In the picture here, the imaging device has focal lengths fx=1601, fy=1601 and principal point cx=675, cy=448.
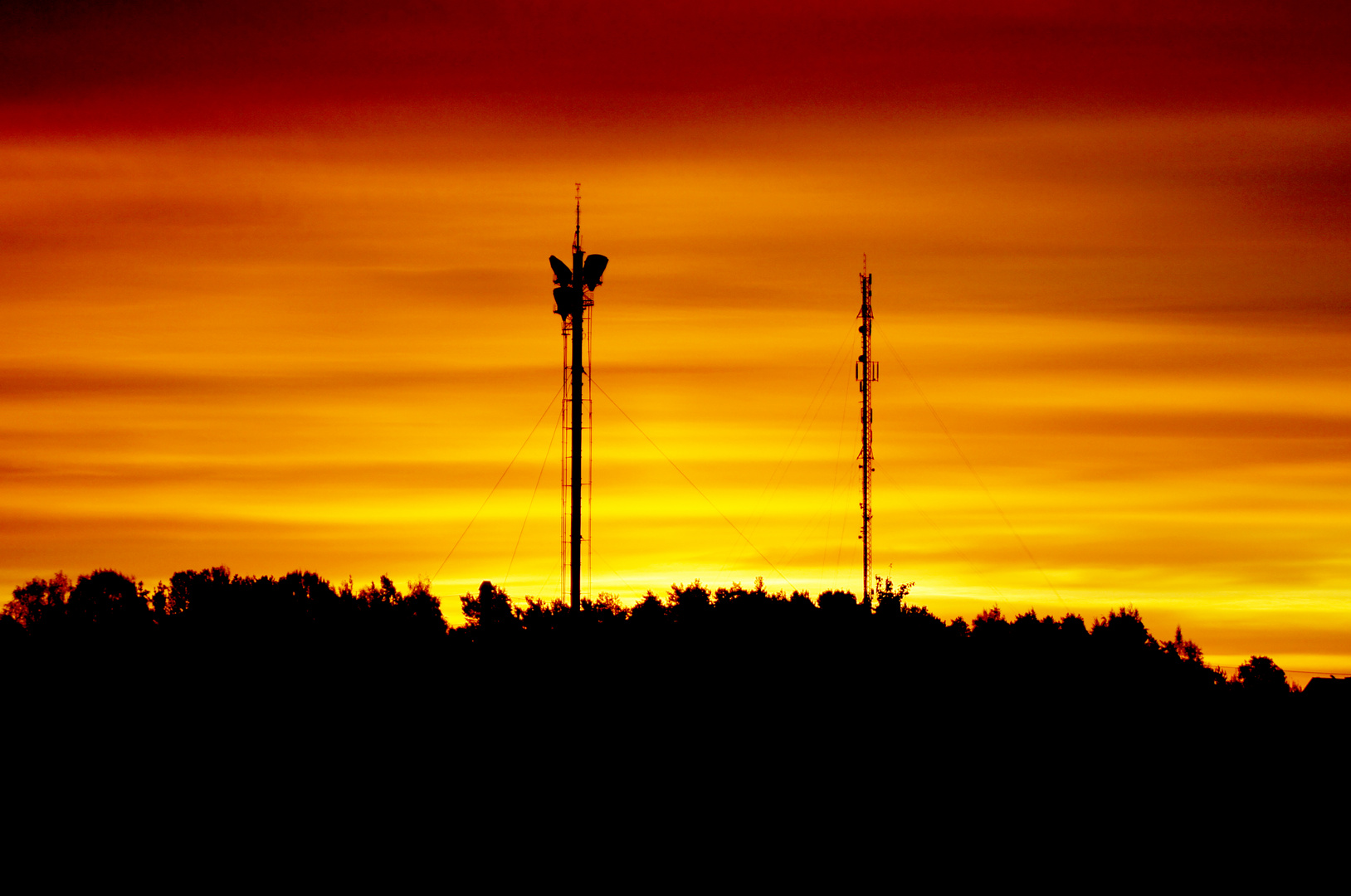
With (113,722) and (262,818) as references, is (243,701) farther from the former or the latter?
(262,818)

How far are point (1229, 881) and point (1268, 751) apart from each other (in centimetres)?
1360

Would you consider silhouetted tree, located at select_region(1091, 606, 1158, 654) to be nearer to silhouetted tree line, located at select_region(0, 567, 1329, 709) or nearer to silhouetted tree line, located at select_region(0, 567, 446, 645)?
silhouetted tree line, located at select_region(0, 567, 1329, 709)

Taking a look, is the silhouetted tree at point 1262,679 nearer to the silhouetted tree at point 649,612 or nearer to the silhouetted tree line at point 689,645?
the silhouetted tree line at point 689,645

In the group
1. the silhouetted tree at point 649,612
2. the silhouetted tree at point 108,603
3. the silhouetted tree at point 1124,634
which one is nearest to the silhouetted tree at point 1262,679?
A: the silhouetted tree at point 1124,634

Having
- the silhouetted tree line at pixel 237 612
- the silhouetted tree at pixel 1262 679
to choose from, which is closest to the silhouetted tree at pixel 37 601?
the silhouetted tree line at pixel 237 612

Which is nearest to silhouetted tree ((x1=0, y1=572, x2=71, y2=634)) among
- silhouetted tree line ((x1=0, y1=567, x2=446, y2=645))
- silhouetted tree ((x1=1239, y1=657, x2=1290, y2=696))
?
silhouetted tree line ((x1=0, y1=567, x2=446, y2=645))

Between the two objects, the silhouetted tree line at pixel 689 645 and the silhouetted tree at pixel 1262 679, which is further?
the silhouetted tree at pixel 1262 679

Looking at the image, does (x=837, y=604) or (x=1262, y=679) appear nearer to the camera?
(x=837, y=604)

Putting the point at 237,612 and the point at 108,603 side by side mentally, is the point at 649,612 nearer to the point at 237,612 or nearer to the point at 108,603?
the point at 237,612

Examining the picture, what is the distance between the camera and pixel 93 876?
3878 centimetres

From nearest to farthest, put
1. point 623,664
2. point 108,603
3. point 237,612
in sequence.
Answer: point 623,664
point 237,612
point 108,603

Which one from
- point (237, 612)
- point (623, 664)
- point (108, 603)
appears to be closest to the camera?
point (623, 664)

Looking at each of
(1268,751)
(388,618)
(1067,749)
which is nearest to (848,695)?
(1067,749)

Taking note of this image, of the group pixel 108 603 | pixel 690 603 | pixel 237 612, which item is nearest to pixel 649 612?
pixel 690 603
